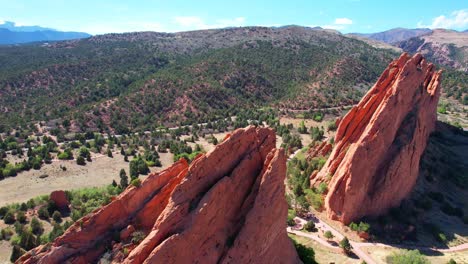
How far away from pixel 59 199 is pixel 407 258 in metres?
53.3

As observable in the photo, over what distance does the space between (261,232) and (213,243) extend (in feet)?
14.9

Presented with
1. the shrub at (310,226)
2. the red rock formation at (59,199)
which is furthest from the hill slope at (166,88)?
the shrub at (310,226)

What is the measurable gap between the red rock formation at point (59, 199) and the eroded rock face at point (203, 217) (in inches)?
Result: 1511

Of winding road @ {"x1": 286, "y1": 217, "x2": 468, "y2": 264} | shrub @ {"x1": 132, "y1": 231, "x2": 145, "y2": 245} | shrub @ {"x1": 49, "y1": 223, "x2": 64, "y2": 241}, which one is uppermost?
shrub @ {"x1": 132, "y1": 231, "x2": 145, "y2": 245}

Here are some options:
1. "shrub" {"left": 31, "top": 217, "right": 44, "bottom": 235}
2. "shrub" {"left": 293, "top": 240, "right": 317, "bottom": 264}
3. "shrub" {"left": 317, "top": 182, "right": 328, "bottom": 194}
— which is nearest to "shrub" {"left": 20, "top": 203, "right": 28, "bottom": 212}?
"shrub" {"left": 31, "top": 217, "right": 44, "bottom": 235}

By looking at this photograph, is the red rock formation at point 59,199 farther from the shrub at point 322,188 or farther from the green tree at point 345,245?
the green tree at point 345,245

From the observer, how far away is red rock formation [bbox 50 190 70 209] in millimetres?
63938

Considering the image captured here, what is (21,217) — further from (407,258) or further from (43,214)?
(407,258)

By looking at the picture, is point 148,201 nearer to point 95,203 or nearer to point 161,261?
point 161,261

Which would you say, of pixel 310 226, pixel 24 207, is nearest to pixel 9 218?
pixel 24 207

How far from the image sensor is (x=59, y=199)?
6419cm

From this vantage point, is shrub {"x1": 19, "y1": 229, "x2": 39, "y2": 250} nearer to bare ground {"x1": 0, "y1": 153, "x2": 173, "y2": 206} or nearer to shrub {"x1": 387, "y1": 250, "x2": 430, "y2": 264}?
bare ground {"x1": 0, "y1": 153, "x2": 173, "y2": 206}

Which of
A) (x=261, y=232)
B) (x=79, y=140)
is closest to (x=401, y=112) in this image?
(x=261, y=232)

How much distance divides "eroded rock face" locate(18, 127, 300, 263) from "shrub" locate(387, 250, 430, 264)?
14.5 m
